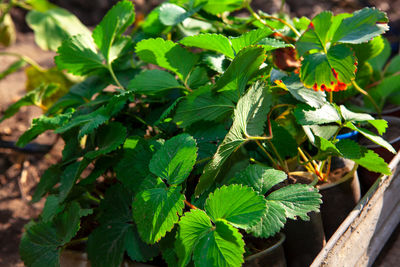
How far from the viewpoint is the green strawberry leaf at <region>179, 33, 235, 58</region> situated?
1.88ft

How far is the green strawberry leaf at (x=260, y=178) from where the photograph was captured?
0.55 m

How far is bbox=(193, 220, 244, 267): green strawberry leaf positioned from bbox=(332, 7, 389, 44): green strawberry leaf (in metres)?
0.34

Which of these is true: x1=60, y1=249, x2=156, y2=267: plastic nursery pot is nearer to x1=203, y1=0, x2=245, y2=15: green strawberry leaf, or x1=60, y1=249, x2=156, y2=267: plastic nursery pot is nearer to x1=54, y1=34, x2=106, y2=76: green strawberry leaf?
x1=54, y1=34, x2=106, y2=76: green strawberry leaf

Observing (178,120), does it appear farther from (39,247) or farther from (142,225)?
(39,247)

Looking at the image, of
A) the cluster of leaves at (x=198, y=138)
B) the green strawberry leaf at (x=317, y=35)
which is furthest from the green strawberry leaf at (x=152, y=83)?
the green strawberry leaf at (x=317, y=35)

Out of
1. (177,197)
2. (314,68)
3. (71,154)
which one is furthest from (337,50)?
(71,154)

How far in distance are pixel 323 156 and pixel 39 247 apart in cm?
47

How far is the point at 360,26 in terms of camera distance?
646 millimetres

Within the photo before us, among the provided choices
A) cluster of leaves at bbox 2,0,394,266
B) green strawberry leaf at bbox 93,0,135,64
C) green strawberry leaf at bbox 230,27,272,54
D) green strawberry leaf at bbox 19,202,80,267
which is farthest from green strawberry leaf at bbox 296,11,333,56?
green strawberry leaf at bbox 19,202,80,267

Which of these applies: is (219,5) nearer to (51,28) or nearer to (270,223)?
(270,223)

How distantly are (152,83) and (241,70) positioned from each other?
0.55 feet

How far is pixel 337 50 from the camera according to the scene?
0.63 metres

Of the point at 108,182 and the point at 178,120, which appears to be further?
the point at 108,182

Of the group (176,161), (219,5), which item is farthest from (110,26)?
(176,161)
